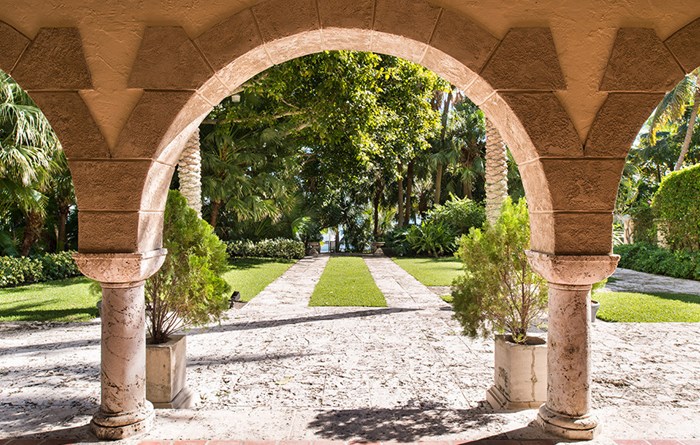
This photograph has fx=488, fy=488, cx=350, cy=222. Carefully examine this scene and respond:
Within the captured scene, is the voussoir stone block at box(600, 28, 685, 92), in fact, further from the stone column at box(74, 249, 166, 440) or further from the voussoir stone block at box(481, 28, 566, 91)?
the stone column at box(74, 249, 166, 440)

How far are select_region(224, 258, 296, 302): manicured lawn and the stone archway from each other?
5753 mm

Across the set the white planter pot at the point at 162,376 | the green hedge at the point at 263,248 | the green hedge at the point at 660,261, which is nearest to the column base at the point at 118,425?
the white planter pot at the point at 162,376

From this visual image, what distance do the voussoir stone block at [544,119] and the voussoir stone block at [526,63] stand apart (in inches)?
2.9

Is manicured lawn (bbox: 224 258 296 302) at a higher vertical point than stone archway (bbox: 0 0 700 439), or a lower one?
lower

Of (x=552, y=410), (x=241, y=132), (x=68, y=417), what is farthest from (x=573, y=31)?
(x=241, y=132)

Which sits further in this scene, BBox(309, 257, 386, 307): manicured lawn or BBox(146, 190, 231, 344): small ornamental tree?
BBox(309, 257, 386, 307): manicured lawn

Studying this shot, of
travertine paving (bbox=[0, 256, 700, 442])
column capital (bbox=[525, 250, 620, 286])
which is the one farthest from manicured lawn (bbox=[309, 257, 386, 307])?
column capital (bbox=[525, 250, 620, 286])

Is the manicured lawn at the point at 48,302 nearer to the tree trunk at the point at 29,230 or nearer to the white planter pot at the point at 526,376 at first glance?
the tree trunk at the point at 29,230

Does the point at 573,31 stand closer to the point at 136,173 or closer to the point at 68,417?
the point at 136,173

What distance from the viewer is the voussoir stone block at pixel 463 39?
3652 millimetres

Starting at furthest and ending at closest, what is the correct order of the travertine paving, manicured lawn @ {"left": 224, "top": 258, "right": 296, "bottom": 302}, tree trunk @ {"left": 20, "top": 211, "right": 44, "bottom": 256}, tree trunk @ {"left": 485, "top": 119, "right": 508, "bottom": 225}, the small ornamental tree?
tree trunk @ {"left": 20, "top": 211, "right": 44, "bottom": 256}
manicured lawn @ {"left": 224, "top": 258, "right": 296, "bottom": 302}
tree trunk @ {"left": 485, "top": 119, "right": 508, "bottom": 225}
the small ornamental tree
the travertine paving

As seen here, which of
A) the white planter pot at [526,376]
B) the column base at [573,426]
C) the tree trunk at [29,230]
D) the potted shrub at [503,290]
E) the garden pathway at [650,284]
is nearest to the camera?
the column base at [573,426]

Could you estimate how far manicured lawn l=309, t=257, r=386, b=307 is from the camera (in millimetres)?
10625

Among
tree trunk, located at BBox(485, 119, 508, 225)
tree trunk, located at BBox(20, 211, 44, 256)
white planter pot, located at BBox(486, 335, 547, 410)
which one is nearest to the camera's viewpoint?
white planter pot, located at BBox(486, 335, 547, 410)
